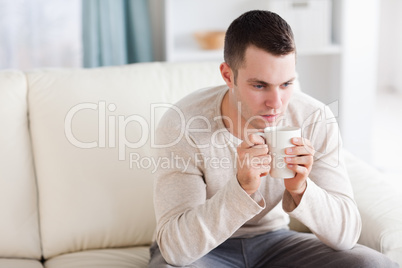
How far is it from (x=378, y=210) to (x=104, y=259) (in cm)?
88

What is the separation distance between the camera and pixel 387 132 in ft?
14.8

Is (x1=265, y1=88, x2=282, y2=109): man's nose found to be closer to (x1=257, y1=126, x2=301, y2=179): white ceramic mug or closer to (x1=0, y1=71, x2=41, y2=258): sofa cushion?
(x1=257, y1=126, x2=301, y2=179): white ceramic mug

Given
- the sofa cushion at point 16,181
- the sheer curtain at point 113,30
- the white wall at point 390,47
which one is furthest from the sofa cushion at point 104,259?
the white wall at point 390,47

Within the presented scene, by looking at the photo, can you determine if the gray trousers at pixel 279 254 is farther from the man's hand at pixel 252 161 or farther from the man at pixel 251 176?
the man's hand at pixel 252 161

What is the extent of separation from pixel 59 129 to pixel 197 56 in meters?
1.48

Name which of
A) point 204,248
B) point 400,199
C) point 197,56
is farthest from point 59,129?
point 197,56

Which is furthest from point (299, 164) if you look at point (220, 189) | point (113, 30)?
point (113, 30)

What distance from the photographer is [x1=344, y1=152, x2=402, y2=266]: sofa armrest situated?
6.04 feet

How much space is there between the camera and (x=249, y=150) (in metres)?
1.62

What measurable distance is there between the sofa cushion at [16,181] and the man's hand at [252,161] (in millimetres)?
840

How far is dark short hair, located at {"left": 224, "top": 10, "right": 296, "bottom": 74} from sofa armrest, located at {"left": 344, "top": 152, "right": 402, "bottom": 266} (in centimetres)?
60

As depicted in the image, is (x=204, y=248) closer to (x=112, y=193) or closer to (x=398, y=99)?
(x=112, y=193)

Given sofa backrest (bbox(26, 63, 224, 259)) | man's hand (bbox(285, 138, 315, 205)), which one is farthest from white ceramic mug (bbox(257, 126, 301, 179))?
sofa backrest (bbox(26, 63, 224, 259))

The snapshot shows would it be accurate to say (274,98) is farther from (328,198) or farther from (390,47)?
(390,47)
